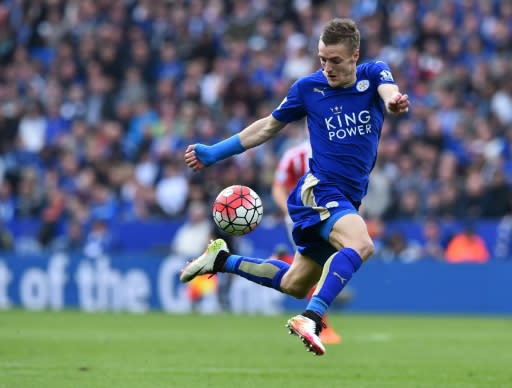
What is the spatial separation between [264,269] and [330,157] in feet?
3.72

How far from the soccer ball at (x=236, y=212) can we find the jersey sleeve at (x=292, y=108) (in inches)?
25.3

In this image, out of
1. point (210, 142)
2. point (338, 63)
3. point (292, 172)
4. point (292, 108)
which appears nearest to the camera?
point (338, 63)

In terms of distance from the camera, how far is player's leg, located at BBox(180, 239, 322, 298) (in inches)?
327

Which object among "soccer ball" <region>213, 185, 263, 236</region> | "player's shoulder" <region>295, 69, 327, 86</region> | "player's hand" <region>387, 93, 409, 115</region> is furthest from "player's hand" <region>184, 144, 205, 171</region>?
"player's hand" <region>387, 93, 409, 115</region>

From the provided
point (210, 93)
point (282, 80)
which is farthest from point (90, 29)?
point (282, 80)

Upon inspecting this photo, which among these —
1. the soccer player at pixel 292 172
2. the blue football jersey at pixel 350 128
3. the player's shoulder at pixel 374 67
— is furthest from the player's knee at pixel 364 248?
the soccer player at pixel 292 172

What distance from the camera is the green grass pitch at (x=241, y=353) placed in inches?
306

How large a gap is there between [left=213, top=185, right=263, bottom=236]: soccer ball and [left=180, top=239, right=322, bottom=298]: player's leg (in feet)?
1.32

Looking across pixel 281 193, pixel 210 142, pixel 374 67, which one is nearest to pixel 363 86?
pixel 374 67

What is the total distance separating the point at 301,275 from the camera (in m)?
8.30

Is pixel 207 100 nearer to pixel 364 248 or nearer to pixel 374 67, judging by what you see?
pixel 374 67

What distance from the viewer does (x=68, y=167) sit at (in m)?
20.2

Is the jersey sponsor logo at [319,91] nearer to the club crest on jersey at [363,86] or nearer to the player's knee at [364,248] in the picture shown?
the club crest on jersey at [363,86]

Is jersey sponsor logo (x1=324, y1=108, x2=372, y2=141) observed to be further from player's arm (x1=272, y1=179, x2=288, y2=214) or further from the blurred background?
the blurred background
